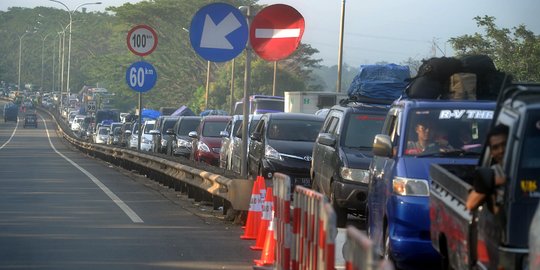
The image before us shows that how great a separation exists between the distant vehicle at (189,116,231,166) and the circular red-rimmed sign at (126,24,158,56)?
3.98 m

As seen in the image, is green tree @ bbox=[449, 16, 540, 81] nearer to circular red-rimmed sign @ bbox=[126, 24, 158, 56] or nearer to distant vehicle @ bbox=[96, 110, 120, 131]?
circular red-rimmed sign @ bbox=[126, 24, 158, 56]

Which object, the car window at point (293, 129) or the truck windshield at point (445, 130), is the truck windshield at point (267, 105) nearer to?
the car window at point (293, 129)

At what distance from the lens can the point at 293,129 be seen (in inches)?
895

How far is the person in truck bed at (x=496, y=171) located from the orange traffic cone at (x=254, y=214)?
20.1 feet

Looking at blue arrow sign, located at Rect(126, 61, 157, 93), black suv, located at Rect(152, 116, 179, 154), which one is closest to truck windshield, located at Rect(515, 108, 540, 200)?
blue arrow sign, located at Rect(126, 61, 157, 93)

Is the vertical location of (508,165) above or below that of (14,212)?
above

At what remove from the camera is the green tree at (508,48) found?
118ft

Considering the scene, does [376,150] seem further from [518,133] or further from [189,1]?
[189,1]

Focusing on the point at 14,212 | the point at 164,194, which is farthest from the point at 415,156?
the point at 164,194

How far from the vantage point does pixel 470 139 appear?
12281 millimetres

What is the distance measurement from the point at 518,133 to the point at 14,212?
433 inches

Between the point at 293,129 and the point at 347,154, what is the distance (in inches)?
241

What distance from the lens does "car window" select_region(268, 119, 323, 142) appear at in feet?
73.8

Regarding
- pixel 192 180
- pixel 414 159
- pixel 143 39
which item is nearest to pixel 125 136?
pixel 143 39
